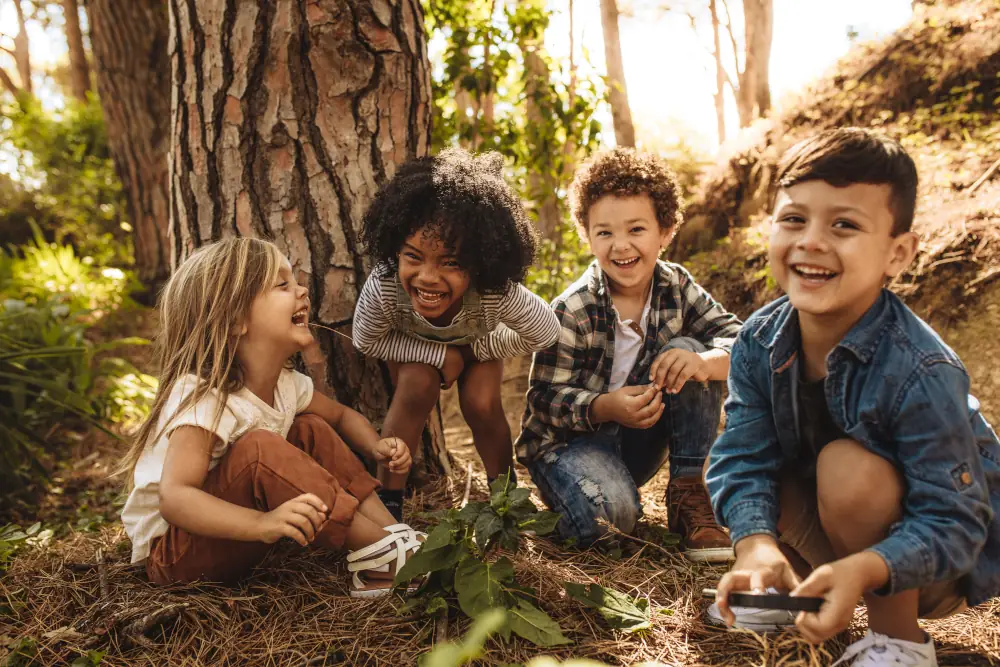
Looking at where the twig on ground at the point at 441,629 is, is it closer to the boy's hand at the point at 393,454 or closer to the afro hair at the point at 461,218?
the boy's hand at the point at 393,454

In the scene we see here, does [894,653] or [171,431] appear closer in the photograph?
[894,653]

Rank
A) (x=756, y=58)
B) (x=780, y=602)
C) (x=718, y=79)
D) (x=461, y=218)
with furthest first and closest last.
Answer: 1. (x=718, y=79)
2. (x=756, y=58)
3. (x=461, y=218)
4. (x=780, y=602)

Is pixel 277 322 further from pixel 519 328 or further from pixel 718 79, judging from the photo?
pixel 718 79

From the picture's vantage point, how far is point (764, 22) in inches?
318

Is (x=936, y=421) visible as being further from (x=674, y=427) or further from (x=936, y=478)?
(x=674, y=427)

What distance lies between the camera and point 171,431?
1903 mm

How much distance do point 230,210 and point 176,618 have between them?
144cm

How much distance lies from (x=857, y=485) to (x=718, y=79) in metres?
12.3

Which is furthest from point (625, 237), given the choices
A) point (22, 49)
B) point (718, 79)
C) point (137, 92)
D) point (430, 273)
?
point (22, 49)

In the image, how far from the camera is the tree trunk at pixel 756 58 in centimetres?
772

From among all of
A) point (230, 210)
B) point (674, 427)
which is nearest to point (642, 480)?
point (674, 427)

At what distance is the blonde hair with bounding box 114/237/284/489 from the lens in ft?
6.63

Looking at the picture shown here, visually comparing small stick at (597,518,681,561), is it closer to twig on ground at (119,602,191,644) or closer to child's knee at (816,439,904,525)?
child's knee at (816,439,904,525)

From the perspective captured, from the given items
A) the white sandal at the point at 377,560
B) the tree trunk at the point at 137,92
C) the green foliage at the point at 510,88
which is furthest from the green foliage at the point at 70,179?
the white sandal at the point at 377,560
